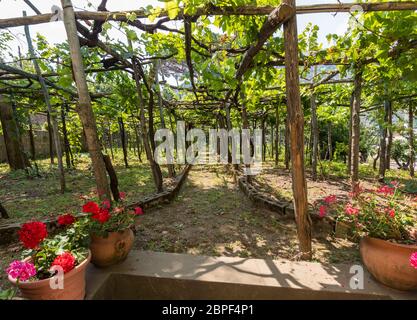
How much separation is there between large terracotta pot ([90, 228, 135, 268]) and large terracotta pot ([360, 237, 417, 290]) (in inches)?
95.0

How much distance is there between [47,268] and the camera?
5.22 ft

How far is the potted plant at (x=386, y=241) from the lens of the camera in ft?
5.83

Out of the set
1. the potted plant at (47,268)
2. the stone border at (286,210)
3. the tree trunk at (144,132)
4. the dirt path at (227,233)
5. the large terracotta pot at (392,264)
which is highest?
the tree trunk at (144,132)

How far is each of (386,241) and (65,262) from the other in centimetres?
263

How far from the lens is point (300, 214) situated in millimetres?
2365

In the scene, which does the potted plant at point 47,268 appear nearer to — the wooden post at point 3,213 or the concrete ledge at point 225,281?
the concrete ledge at point 225,281

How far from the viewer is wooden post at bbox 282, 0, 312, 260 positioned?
2.16m

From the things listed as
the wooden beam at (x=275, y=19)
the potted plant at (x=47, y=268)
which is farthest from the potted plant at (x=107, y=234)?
the wooden beam at (x=275, y=19)

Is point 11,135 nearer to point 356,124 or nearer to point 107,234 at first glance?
point 107,234

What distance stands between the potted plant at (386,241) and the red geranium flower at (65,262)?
2491 millimetres

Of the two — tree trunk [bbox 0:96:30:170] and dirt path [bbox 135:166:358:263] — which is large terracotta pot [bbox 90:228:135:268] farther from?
tree trunk [bbox 0:96:30:170]

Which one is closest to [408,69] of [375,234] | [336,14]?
[336,14]

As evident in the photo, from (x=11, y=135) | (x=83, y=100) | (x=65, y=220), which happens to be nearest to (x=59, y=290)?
(x=65, y=220)
